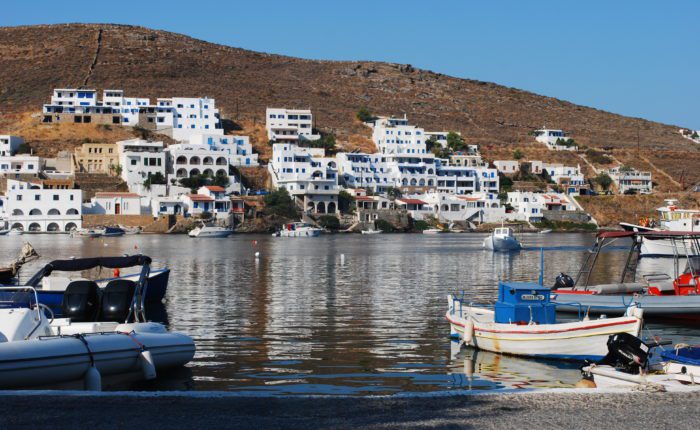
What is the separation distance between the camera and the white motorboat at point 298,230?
95.7 m

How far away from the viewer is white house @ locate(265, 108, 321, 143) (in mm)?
124938

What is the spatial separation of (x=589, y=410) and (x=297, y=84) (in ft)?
536

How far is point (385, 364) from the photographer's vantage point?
1830 centimetres

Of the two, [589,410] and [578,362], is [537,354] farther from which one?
[589,410]

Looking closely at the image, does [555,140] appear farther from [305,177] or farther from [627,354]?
[627,354]

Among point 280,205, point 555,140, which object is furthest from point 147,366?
point 555,140

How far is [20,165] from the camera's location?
104 meters

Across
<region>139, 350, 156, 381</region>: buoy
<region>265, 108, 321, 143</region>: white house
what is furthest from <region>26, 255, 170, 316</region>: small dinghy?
<region>265, 108, 321, 143</region>: white house

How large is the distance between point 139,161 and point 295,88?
218ft

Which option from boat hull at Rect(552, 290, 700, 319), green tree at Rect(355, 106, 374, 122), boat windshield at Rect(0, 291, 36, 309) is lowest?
boat hull at Rect(552, 290, 700, 319)

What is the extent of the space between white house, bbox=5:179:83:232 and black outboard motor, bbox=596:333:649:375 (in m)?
87.3

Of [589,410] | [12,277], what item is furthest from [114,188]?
[589,410]

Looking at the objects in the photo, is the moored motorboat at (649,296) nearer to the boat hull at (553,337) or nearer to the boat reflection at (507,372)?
the boat hull at (553,337)

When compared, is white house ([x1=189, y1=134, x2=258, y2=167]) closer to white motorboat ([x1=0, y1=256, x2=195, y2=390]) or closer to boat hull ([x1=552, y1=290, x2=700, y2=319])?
boat hull ([x1=552, y1=290, x2=700, y2=319])
